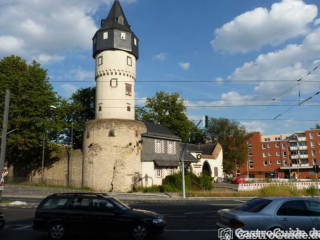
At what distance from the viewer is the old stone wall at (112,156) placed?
34344mm

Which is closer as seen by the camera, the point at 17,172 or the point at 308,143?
the point at 17,172

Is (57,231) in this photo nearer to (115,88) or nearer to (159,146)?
(115,88)

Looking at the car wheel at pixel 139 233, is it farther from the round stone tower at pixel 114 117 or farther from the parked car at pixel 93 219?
the round stone tower at pixel 114 117

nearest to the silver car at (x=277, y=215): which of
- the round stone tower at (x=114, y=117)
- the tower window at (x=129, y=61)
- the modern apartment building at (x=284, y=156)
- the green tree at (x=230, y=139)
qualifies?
the round stone tower at (x=114, y=117)

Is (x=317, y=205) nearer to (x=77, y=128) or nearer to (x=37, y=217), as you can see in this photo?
(x=37, y=217)

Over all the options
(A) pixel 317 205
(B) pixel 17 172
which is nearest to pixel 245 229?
(A) pixel 317 205

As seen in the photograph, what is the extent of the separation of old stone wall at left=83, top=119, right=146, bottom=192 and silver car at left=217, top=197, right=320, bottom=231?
88.2ft

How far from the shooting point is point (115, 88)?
37781mm

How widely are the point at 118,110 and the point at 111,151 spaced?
567 centimetres

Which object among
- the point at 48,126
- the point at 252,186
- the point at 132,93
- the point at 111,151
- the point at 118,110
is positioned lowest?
the point at 252,186

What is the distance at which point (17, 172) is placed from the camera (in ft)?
130

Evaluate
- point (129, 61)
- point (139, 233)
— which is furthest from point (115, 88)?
point (139, 233)

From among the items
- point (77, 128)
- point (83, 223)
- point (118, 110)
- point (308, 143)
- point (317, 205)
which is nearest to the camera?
point (317, 205)

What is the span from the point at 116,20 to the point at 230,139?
156 ft
